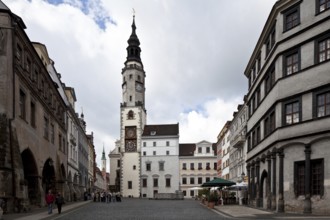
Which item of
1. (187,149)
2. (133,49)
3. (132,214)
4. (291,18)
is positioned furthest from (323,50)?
(187,149)

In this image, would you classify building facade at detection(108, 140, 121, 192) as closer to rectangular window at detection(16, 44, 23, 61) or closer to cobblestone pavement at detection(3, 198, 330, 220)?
cobblestone pavement at detection(3, 198, 330, 220)

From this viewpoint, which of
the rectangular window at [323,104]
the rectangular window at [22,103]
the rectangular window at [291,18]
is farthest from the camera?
the rectangular window at [22,103]

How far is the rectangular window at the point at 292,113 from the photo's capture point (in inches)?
1088

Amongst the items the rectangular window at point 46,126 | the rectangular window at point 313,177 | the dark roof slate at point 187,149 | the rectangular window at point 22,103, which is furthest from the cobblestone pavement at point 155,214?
the dark roof slate at point 187,149

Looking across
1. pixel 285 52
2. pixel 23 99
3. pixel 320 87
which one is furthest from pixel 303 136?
pixel 23 99

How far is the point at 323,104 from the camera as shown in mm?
25547

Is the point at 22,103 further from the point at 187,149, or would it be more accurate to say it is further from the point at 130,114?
the point at 187,149

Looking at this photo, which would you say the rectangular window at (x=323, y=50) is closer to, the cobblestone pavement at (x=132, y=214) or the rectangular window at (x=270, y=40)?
the rectangular window at (x=270, y=40)

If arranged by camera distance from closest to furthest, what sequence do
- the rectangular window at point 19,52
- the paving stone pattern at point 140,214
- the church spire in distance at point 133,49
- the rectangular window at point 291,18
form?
1. the paving stone pattern at point 140,214
2. the rectangular window at point 19,52
3. the rectangular window at point 291,18
4. the church spire in distance at point 133,49

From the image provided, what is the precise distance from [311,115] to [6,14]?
66.8 ft

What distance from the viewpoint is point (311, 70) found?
86.2 feet

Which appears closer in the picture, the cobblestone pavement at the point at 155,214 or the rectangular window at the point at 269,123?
the cobblestone pavement at the point at 155,214

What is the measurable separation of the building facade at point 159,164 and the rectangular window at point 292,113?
237ft

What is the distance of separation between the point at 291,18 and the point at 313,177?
36.3 feet
